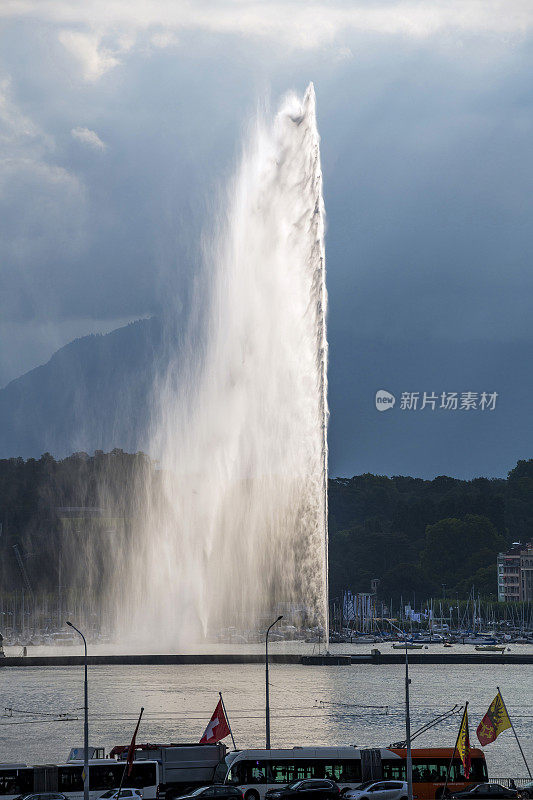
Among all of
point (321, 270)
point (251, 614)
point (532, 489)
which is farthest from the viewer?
point (532, 489)

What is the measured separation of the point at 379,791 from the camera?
2873cm

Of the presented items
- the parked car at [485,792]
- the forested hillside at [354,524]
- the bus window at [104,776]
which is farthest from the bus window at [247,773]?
the forested hillside at [354,524]

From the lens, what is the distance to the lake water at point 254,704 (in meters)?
45.4

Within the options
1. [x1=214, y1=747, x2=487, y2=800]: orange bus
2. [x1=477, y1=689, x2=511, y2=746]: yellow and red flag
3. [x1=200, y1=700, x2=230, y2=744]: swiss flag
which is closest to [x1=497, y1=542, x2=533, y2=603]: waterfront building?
[x1=214, y1=747, x2=487, y2=800]: orange bus

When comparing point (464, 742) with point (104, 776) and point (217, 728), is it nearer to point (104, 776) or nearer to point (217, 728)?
point (217, 728)

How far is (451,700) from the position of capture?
207ft

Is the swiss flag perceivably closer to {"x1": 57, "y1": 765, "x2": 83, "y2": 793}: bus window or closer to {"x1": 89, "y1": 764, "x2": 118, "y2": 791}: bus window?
{"x1": 89, "y1": 764, "x2": 118, "y2": 791}: bus window

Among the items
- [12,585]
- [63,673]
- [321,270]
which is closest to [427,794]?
[321,270]

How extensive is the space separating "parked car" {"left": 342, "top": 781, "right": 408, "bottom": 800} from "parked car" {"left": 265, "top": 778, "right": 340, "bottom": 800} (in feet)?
1.46

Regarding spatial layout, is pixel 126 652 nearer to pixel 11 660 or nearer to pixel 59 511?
pixel 11 660

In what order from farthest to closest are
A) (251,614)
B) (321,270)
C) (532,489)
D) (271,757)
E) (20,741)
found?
(532,489)
(251,614)
(321,270)
(20,741)
(271,757)

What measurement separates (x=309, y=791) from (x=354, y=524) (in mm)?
167684

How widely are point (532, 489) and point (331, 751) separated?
173m

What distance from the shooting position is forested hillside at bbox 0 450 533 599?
132 m
